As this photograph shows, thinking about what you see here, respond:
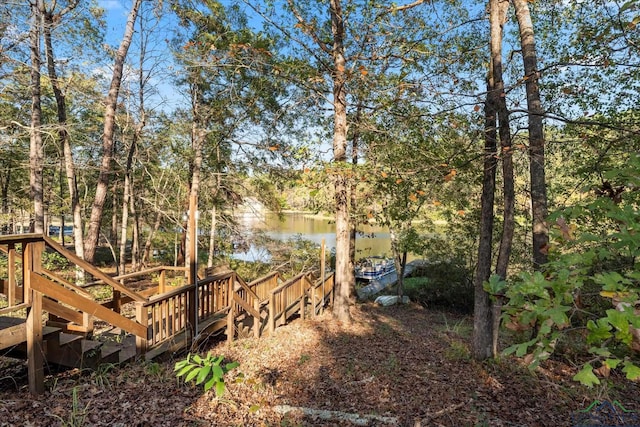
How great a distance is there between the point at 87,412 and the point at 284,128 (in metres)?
9.00

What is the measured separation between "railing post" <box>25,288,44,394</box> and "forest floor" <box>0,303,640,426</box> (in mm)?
129

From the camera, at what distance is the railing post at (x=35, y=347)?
325cm

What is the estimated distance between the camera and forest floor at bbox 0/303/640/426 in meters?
3.14

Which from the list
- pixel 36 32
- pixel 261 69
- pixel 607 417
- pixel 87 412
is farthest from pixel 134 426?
pixel 36 32

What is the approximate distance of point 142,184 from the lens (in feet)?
55.3

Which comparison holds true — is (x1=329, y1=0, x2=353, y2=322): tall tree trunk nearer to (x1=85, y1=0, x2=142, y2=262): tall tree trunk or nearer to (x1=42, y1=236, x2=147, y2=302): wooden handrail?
(x1=42, y1=236, x2=147, y2=302): wooden handrail

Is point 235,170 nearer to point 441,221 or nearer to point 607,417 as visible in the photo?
point 441,221

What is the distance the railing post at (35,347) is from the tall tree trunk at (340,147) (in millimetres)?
4849

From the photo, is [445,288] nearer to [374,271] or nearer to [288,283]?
[374,271]

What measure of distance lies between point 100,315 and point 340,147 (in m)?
5.37

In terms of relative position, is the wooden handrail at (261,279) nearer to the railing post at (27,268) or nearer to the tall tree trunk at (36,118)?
the railing post at (27,268)

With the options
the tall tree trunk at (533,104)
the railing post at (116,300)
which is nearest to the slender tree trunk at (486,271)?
the tall tree trunk at (533,104)

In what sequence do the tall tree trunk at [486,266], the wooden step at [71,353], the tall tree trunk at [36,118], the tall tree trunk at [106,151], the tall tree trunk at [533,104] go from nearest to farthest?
the wooden step at [71,353] < the tall tree trunk at [486,266] < the tall tree trunk at [533,104] < the tall tree trunk at [36,118] < the tall tree trunk at [106,151]

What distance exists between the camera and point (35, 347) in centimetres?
328
